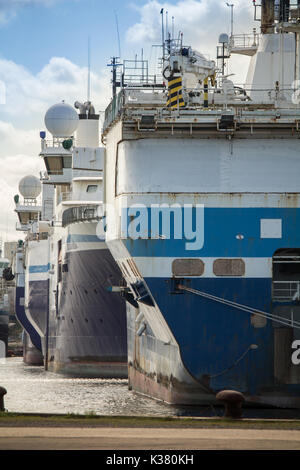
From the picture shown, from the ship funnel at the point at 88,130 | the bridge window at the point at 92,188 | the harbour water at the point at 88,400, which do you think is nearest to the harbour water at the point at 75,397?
the harbour water at the point at 88,400

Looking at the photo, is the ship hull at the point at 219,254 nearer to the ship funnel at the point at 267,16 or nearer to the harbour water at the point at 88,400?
the harbour water at the point at 88,400

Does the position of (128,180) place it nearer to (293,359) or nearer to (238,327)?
(238,327)

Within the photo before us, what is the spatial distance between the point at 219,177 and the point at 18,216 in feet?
178

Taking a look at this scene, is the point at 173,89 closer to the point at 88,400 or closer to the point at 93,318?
the point at 88,400

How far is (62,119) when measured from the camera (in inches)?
2259

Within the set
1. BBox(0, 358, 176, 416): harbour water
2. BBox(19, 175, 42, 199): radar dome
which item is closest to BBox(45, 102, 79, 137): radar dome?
BBox(0, 358, 176, 416): harbour water

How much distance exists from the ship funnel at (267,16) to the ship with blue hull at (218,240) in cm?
1181

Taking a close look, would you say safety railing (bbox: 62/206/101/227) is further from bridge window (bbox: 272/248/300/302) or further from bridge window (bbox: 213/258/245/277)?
bridge window (bbox: 213/258/245/277)

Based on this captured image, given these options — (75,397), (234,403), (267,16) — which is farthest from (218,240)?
(267,16)

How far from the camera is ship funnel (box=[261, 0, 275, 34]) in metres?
37.2

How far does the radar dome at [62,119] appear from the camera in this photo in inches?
2255

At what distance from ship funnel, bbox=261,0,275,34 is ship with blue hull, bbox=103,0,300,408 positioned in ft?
38.7

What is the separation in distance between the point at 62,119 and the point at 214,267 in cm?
3425

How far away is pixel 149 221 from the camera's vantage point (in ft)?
83.8
